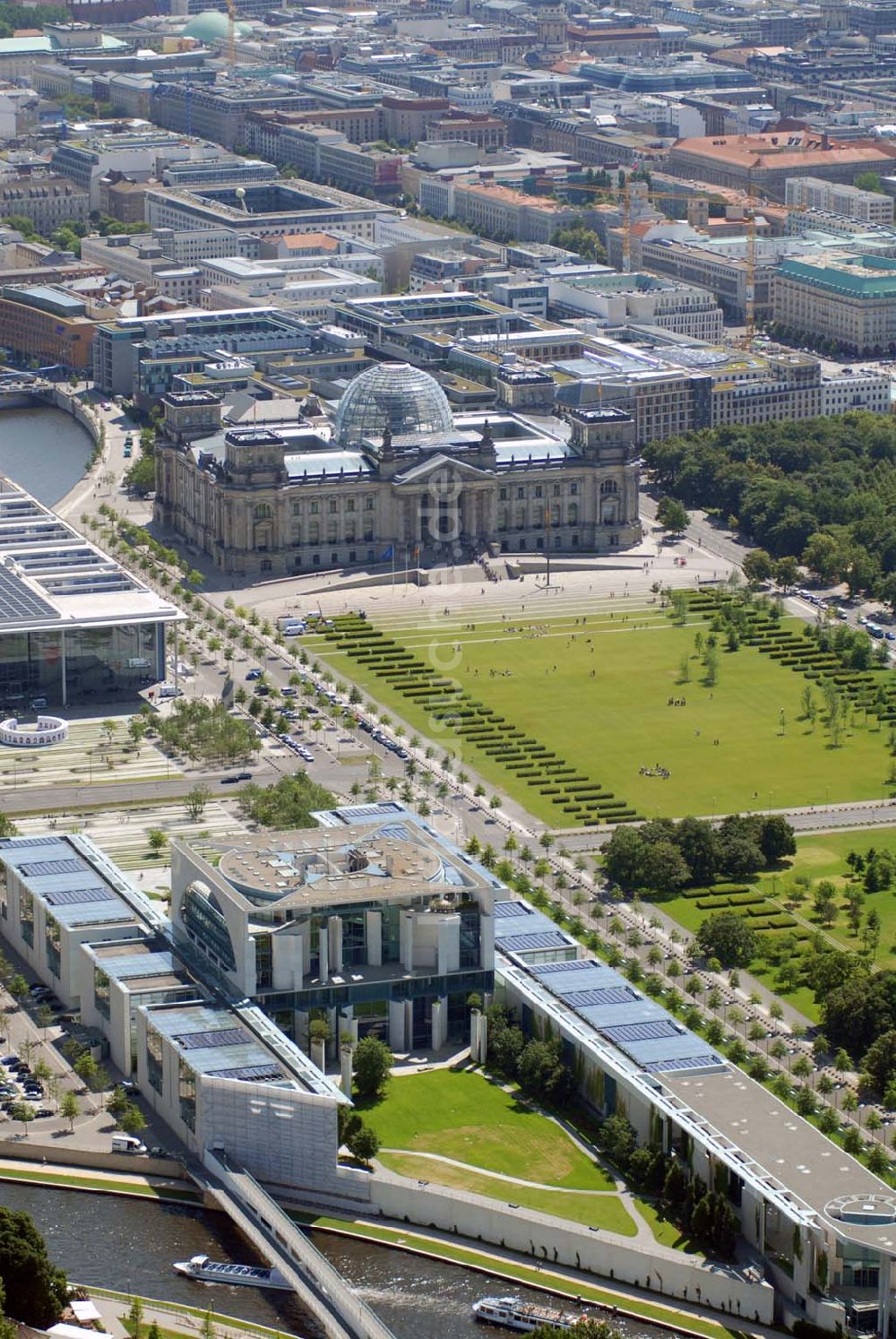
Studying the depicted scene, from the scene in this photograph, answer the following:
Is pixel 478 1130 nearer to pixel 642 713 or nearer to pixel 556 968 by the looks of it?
pixel 556 968

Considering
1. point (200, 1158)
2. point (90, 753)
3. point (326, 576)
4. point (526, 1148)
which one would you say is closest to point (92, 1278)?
point (200, 1158)

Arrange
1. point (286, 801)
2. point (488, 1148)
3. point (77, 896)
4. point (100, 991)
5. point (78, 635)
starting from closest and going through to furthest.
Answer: point (488, 1148), point (100, 991), point (77, 896), point (286, 801), point (78, 635)

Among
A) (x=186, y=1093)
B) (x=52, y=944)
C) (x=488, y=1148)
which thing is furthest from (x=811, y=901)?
(x=186, y=1093)

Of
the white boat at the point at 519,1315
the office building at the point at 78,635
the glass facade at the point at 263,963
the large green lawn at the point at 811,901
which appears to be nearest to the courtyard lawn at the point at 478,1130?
the glass facade at the point at 263,963

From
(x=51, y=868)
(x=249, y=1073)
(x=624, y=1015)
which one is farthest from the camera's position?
(x=51, y=868)

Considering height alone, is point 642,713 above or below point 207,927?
below

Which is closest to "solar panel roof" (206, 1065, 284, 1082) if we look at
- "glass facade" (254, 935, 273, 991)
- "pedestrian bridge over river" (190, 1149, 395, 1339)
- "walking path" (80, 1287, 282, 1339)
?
"pedestrian bridge over river" (190, 1149, 395, 1339)

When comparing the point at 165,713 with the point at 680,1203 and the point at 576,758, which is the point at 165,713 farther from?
the point at 680,1203
